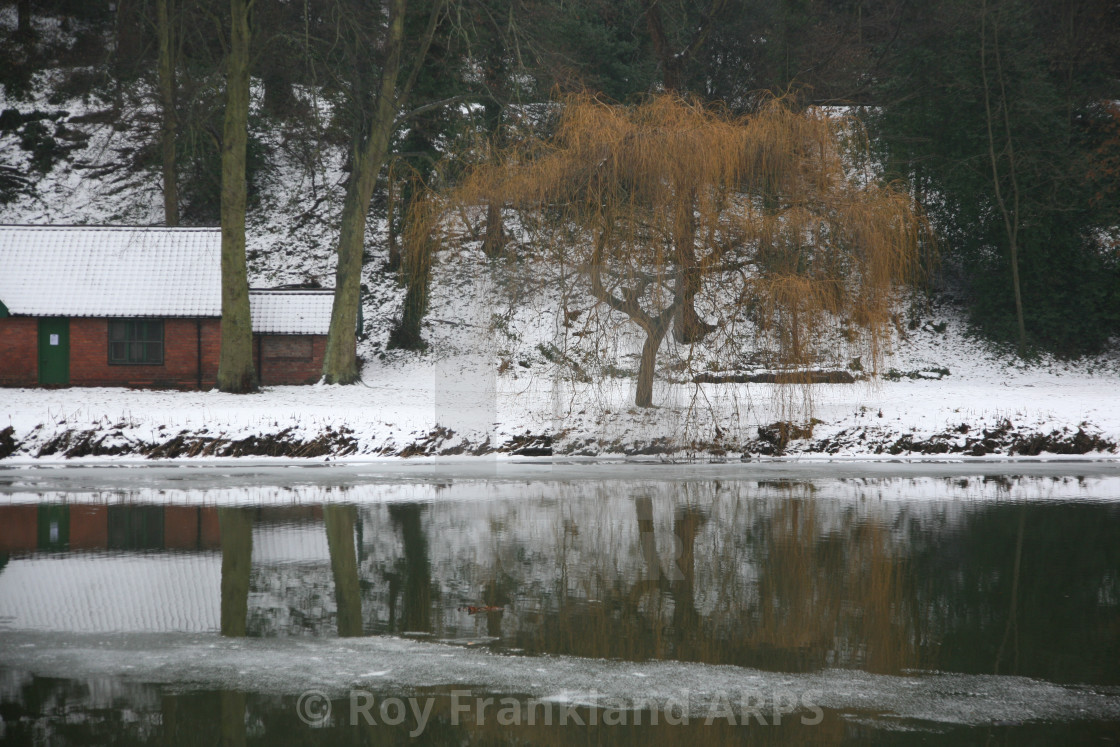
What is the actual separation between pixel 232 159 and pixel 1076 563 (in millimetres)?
22061

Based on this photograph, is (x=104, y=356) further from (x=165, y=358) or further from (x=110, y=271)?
(x=110, y=271)

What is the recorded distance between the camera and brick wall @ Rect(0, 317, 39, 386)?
27781mm

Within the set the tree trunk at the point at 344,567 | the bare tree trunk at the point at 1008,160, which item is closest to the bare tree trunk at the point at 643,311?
the tree trunk at the point at 344,567

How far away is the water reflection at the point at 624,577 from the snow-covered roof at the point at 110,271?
53.5 feet

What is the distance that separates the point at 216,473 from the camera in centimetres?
1711

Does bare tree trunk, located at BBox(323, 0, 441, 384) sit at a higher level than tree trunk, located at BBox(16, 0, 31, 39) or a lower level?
lower

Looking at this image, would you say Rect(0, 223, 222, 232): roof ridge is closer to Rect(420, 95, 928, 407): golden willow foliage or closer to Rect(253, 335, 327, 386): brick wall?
Rect(253, 335, 327, 386): brick wall

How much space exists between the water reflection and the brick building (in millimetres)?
15812

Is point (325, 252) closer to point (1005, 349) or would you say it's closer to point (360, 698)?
point (1005, 349)

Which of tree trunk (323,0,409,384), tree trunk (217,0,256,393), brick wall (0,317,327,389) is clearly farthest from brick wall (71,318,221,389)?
tree trunk (323,0,409,384)

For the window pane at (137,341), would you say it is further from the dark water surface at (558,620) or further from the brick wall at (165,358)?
the dark water surface at (558,620)

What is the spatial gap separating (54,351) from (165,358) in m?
3.06

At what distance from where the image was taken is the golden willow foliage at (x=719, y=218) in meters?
18.6

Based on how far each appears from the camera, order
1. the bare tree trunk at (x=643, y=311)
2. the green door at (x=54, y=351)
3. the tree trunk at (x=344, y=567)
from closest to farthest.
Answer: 1. the tree trunk at (x=344, y=567)
2. the bare tree trunk at (x=643, y=311)
3. the green door at (x=54, y=351)
